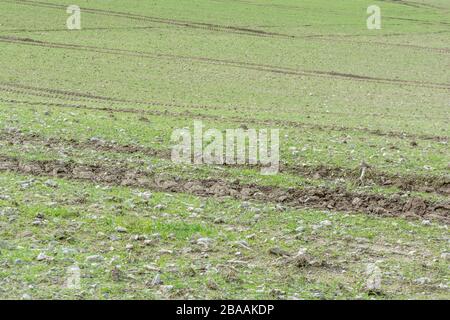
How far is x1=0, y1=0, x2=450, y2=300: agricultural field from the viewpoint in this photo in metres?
10.6

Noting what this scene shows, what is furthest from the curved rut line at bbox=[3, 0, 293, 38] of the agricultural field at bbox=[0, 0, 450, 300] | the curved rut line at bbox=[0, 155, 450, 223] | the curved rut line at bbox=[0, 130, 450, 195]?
the curved rut line at bbox=[0, 155, 450, 223]

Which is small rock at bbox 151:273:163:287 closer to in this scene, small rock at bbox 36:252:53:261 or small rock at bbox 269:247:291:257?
small rock at bbox 36:252:53:261

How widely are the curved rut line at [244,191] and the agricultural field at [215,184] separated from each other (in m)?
0.05

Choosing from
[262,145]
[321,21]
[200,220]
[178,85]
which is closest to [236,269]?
[200,220]

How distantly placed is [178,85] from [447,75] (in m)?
14.0

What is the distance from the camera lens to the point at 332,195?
49.7 feet

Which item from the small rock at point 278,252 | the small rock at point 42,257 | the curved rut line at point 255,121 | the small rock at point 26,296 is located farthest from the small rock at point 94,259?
the curved rut line at point 255,121

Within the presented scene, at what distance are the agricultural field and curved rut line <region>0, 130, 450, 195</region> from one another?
0.17 feet

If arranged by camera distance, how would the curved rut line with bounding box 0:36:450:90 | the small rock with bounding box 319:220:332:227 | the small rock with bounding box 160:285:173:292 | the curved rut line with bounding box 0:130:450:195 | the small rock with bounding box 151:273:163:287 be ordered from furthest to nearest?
the curved rut line with bounding box 0:36:450:90 < the curved rut line with bounding box 0:130:450:195 < the small rock with bounding box 319:220:332:227 < the small rock with bounding box 151:273:163:287 < the small rock with bounding box 160:285:173:292

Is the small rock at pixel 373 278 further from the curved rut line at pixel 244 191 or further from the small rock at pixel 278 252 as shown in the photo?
the curved rut line at pixel 244 191

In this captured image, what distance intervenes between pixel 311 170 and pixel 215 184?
244 centimetres

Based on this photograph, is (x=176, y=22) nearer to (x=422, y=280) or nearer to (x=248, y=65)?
(x=248, y=65)

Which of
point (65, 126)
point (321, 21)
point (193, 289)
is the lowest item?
point (193, 289)

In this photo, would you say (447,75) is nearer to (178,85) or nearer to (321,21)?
(178,85)
